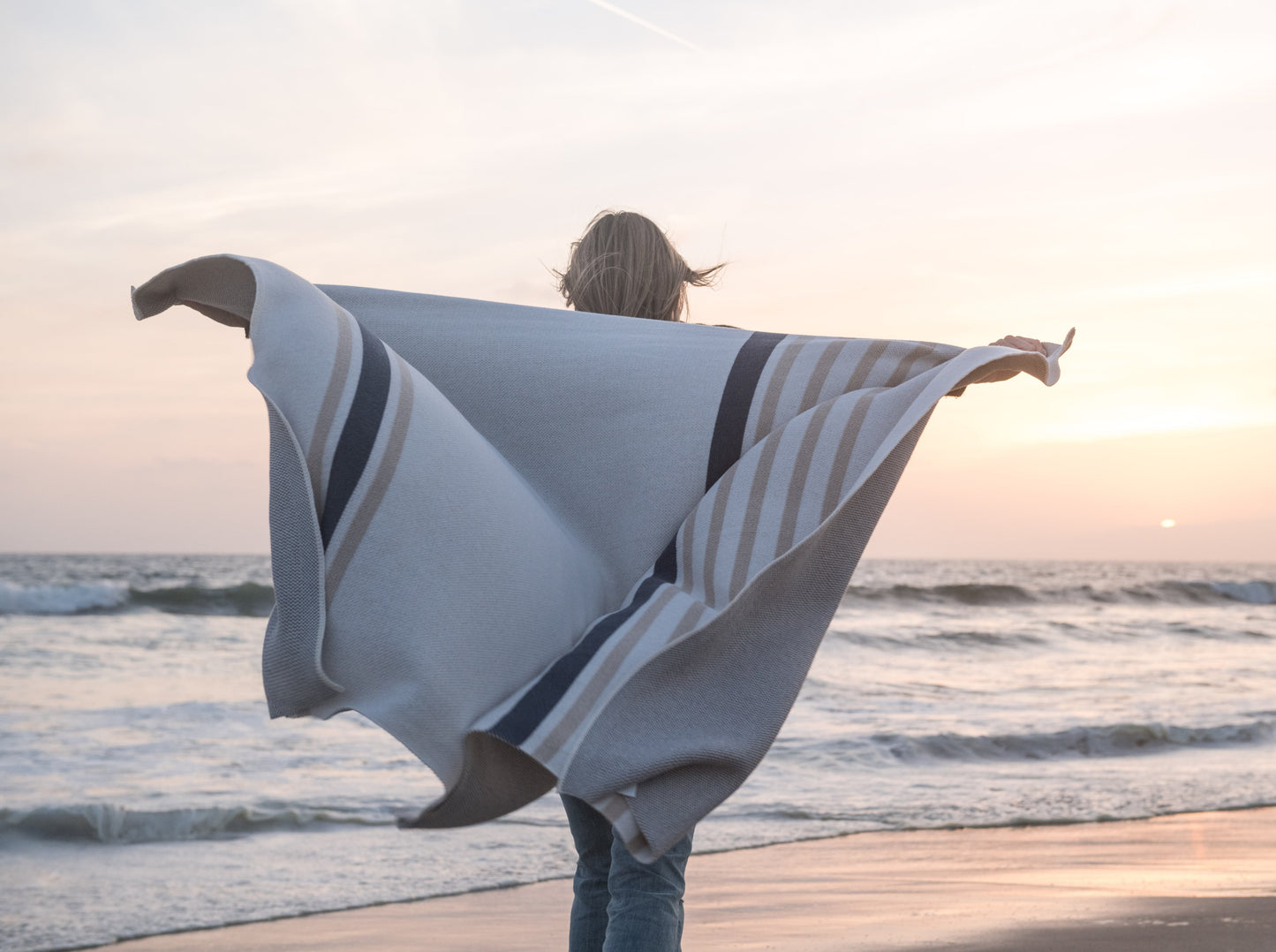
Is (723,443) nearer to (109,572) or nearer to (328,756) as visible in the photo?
(328,756)

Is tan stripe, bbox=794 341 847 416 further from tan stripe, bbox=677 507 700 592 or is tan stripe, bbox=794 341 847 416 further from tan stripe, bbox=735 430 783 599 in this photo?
tan stripe, bbox=677 507 700 592

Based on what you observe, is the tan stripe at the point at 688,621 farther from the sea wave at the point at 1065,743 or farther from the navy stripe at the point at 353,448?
the sea wave at the point at 1065,743

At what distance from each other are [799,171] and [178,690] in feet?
18.6

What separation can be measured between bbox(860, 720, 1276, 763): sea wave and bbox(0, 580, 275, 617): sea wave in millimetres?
10327

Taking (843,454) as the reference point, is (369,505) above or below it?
below

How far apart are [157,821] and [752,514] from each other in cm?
373

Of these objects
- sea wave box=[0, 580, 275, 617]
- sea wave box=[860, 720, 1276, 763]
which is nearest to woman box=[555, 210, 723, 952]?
sea wave box=[860, 720, 1276, 763]

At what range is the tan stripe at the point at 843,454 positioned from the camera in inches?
57.2

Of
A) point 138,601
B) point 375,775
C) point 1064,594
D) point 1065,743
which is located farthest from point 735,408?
point 1064,594

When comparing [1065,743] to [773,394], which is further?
[1065,743]

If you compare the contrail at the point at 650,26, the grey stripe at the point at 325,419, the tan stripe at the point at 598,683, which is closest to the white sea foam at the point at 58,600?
the contrail at the point at 650,26

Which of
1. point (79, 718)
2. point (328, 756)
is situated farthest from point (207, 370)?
point (328, 756)

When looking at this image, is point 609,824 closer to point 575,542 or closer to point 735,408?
point 575,542

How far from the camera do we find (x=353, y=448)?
1322mm
